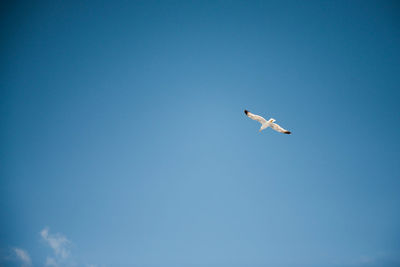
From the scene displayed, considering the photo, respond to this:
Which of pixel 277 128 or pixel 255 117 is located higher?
pixel 255 117

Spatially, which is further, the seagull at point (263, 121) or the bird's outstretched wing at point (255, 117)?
the bird's outstretched wing at point (255, 117)

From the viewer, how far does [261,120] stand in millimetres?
23984

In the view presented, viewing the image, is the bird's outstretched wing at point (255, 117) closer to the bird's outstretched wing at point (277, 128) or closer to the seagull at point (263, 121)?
the seagull at point (263, 121)

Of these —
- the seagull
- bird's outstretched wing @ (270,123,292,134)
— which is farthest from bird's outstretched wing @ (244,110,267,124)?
bird's outstretched wing @ (270,123,292,134)

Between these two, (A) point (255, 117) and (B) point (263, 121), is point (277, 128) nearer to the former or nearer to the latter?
(B) point (263, 121)

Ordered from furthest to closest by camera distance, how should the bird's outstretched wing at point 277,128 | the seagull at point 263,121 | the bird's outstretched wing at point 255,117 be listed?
the bird's outstretched wing at point 277,128, the bird's outstretched wing at point 255,117, the seagull at point 263,121

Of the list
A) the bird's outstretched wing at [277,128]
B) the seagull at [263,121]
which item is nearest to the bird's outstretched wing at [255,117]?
the seagull at [263,121]

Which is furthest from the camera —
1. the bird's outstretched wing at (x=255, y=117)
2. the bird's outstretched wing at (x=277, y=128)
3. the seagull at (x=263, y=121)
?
the bird's outstretched wing at (x=277, y=128)

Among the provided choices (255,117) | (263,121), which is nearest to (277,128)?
(263,121)

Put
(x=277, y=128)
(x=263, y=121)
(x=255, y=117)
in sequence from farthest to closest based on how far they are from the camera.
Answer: (x=277, y=128) → (x=263, y=121) → (x=255, y=117)

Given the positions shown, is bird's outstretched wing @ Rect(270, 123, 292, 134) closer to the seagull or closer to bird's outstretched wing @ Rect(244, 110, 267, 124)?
the seagull

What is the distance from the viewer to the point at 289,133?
82.5 ft

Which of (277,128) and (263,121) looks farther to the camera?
(277,128)

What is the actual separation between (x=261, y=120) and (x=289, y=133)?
4.19 meters
